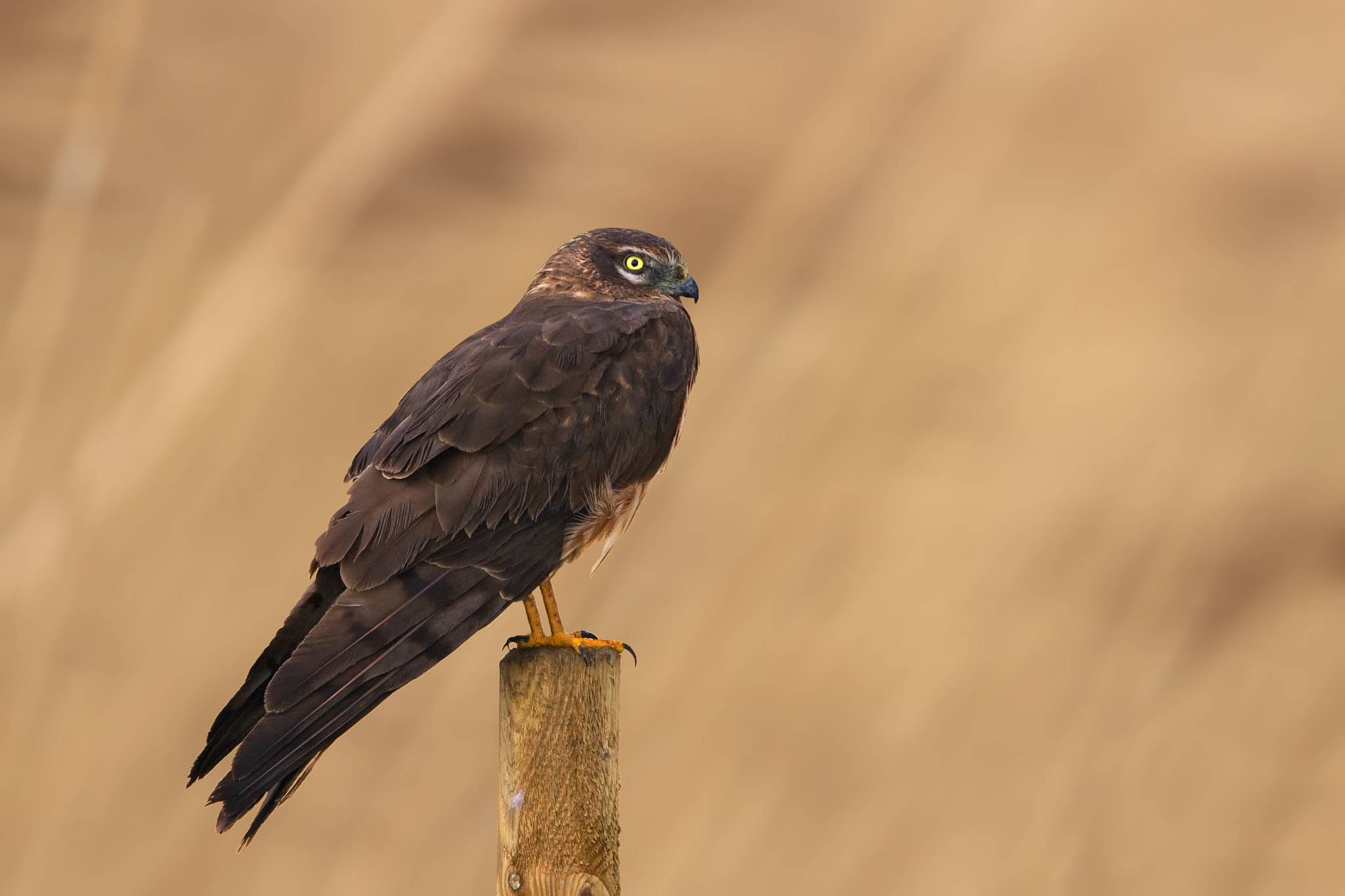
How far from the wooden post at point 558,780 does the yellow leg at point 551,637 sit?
147mm

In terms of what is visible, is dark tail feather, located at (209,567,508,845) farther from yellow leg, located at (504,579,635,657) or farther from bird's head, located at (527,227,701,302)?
bird's head, located at (527,227,701,302)

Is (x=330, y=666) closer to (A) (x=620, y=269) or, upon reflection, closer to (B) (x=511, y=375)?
(B) (x=511, y=375)

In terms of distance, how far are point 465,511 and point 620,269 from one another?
1442 mm

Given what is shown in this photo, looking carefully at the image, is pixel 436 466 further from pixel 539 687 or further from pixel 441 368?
pixel 539 687

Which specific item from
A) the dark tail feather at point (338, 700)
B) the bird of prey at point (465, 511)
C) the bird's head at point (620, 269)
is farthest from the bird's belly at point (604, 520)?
the bird's head at point (620, 269)

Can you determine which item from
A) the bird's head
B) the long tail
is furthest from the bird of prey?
the bird's head

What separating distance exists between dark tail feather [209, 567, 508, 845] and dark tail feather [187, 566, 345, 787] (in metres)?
0.18

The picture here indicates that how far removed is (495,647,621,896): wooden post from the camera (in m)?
3.46

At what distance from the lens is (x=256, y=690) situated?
352 centimetres

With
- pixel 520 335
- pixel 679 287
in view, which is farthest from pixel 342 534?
pixel 679 287

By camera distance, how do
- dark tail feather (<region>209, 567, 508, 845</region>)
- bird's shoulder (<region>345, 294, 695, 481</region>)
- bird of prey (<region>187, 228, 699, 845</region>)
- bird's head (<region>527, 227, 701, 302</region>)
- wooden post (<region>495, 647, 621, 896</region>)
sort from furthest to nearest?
bird's head (<region>527, 227, 701, 302</region>) < bird's shoulder (<region>345, 294, 695, 481</region>) < wooden post (<region>495, 647, 621, 896</region>) < bird of prey (<region>187, 228, 699, 845</region>) < dark tail feather (<region>209, 567, 508, 845</region>)

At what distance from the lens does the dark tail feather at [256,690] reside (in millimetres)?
3508

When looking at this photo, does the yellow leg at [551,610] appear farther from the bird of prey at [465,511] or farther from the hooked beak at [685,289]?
the hooked beak at [685,289]

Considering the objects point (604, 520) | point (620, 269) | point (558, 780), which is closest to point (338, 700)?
point (558, 780)
